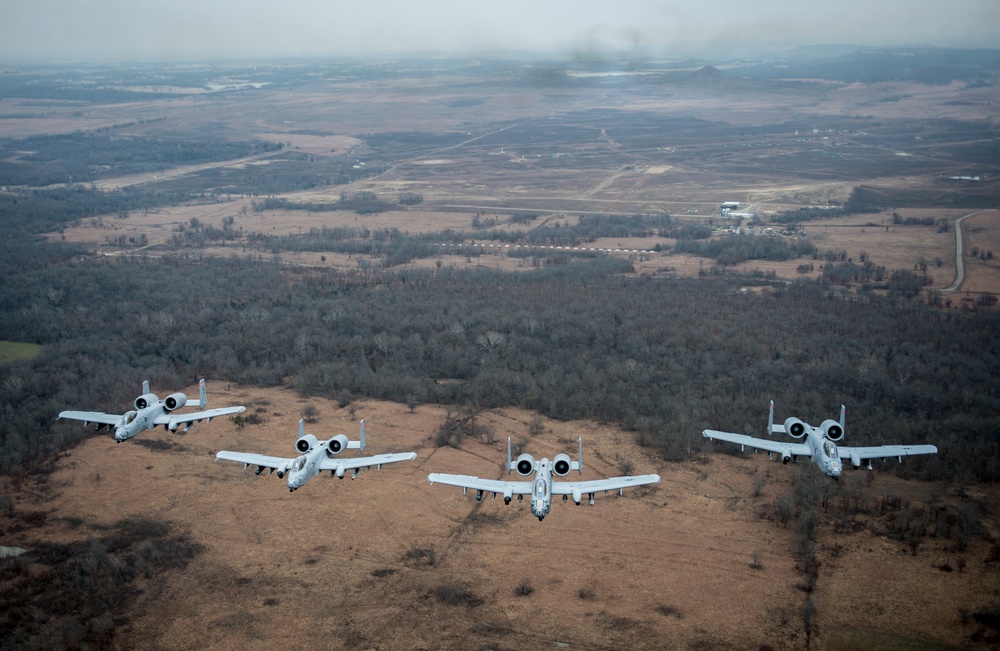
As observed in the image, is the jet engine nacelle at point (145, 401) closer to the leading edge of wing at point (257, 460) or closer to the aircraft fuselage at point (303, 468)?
the leading edge of wing at point (257, 460)

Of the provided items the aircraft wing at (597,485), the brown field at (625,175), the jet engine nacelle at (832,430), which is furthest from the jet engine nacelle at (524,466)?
the brown field at (625,175)

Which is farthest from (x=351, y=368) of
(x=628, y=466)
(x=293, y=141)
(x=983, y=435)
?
(x=293, y=141)

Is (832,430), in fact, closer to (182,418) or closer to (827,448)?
(827,448)

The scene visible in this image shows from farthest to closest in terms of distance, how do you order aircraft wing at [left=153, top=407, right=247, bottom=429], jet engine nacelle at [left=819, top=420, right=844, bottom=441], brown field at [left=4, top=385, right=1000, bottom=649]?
aircraft wing at [left=153, top=407, right=247, bottom=429] → jet engine nacelle at [left=819, top=420, right=844, bottom=441] → brown field at [left=4, top=385, right=1000, bottom=649]

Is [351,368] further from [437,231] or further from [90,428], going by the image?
[437,231]

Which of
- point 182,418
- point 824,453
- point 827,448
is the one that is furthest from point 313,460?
point 827,448

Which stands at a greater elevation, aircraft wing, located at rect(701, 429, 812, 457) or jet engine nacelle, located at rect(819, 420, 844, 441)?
jet engine nacelle, located at rect(819, 420, 844, 441)

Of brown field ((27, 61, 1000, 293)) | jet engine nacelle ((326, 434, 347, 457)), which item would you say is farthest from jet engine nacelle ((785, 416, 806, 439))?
brown field ((27, 61, 1000, 293))

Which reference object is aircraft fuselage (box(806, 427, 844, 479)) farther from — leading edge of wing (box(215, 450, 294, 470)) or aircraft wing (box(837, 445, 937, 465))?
leading edge of wing (box(215, 450, 294, 470))
